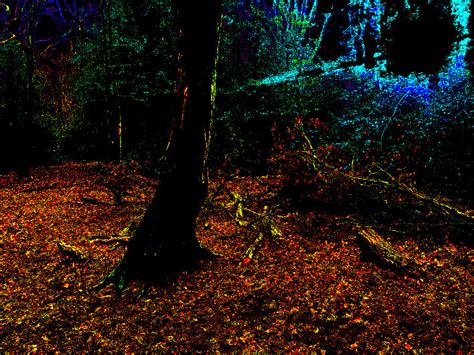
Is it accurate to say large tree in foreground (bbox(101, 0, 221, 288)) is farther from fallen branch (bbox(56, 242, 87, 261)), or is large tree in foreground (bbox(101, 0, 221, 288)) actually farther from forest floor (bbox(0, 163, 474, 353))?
fallen branch (bbox(56, 242, 87, 261))

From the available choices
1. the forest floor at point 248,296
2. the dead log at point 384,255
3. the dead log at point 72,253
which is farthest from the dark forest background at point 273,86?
the dead log at point 72,253

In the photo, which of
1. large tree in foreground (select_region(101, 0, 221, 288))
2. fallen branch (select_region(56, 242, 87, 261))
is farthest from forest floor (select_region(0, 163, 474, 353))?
large tree in foreground (select_region(101, 0, 221, 288))

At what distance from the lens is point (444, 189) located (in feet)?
26.0

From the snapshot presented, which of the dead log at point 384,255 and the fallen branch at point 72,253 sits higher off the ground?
the dead log at point 384,255

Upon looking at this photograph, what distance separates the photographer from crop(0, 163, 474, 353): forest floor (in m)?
3.31

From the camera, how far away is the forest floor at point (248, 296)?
3.31m

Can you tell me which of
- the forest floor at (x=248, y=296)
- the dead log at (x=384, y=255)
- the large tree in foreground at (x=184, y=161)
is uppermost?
the large tree in foreground at (x=184, y=161)

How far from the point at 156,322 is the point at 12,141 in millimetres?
13226

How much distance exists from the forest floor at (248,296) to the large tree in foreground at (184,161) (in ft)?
1.12

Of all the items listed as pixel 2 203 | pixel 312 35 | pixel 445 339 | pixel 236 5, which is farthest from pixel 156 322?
pixel 312 35

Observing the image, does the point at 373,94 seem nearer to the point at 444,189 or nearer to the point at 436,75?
the point at 436,75

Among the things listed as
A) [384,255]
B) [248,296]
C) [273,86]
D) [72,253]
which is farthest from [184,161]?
[273,86]

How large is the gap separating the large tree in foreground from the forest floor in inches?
13.4

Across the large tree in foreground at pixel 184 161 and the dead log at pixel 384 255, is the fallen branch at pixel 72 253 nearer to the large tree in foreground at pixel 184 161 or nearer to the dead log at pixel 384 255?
the large tree in foreground at pixel 184 161
